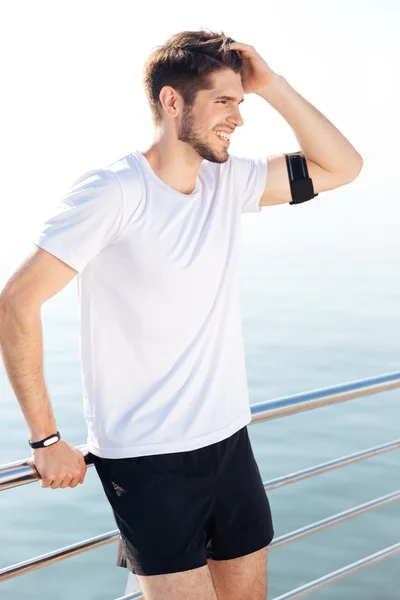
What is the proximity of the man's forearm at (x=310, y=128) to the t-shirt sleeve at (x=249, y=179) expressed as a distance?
0.16 m

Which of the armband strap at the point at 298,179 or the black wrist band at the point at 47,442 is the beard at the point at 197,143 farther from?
the black wrist band at the point at 47,442

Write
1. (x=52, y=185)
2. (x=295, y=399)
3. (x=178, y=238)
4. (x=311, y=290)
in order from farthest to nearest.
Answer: (x=52, y=185), (x=311, y=290), (x=295, y=399), (x=178, y=238)

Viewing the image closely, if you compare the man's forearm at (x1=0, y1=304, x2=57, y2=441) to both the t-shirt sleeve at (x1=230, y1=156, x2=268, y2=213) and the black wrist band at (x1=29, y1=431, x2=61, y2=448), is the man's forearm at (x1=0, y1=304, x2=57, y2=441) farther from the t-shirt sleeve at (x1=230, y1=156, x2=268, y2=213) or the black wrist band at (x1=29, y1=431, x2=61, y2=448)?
the t-shirt sleeve at (x1=230, y1=156, x2=268, y2=213)

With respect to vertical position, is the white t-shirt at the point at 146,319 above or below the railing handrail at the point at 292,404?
above

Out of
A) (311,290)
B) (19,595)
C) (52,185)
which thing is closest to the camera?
(19,595)

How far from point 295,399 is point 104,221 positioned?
68 cm

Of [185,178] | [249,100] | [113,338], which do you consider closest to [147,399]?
[113,338]

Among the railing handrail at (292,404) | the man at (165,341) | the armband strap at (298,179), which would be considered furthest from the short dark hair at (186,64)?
the railing handrail at (292,404)

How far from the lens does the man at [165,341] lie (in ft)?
5.61

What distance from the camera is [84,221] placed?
67.1 inches

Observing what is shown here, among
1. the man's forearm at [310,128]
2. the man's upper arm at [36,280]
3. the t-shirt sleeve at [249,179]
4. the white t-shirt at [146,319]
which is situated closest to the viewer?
the man's upper arm at [36,280]

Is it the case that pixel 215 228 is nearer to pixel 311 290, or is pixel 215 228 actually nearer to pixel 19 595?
pixel 19 595

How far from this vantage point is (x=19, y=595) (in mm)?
6855

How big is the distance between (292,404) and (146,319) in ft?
1.63
